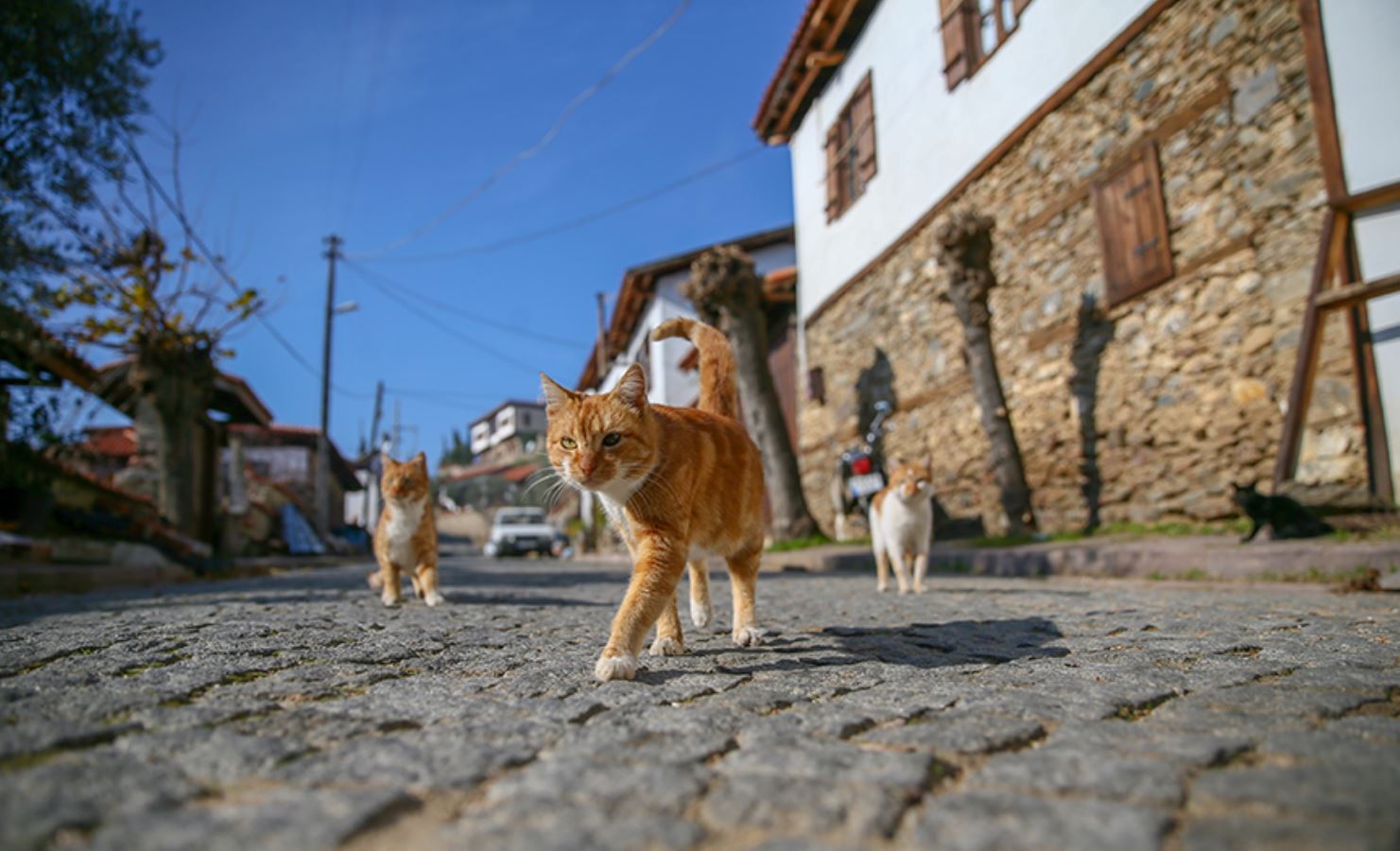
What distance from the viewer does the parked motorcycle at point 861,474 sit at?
11578 mm

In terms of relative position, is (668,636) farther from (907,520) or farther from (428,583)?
(907,520)

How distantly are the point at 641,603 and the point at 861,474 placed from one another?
31.8ft

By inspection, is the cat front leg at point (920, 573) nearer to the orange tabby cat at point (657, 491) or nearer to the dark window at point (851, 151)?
the orange tabby cat at point (657, 491)

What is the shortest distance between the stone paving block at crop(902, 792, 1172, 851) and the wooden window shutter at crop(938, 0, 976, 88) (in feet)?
38.3

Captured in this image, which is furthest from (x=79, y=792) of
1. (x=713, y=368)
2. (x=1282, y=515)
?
(x=1282, y=515)

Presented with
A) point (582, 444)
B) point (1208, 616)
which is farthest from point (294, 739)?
point (1208, 616)

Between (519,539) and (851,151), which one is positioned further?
(519,539)

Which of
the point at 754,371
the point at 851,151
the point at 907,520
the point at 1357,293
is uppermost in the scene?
the point at 851,151

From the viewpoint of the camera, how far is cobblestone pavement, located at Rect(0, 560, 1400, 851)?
3.86ft

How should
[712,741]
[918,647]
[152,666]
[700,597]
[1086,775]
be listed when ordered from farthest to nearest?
[700,597], [918,647], [152,666], [712,741], [1086,775]

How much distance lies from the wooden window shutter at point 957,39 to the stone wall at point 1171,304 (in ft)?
5.74

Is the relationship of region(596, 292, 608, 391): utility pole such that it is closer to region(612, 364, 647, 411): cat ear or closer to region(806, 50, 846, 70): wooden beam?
region(806, 50, 846, 70): wooden beam

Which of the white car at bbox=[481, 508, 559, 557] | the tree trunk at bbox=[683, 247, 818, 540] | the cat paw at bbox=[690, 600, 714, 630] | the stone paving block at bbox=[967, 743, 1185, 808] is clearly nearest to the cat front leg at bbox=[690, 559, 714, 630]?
the cat paw at bbox=[690, 600, 714, 630]

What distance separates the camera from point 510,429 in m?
74.2
